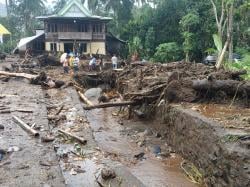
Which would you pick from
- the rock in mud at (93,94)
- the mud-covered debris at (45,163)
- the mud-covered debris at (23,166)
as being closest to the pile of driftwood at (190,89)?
the rock in mud at (93,94)

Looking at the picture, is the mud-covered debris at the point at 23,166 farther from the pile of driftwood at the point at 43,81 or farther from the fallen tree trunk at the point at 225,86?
the pile of driftwood at the point at 43,81

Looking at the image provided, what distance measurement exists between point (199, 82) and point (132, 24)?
32.6 metres

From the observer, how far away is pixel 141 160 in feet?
42.5

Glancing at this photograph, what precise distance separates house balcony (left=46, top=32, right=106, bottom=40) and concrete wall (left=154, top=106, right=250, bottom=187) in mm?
31586

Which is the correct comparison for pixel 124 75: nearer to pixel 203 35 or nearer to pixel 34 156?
pixel 34 156

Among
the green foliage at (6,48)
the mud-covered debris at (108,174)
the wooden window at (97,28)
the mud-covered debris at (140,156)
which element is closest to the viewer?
the mud-covered debris at (108,174)

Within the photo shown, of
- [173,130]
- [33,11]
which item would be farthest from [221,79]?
[33,11]

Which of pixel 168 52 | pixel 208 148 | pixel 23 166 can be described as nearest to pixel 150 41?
pixel 168 52

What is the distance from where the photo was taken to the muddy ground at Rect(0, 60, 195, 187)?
8.88 meters

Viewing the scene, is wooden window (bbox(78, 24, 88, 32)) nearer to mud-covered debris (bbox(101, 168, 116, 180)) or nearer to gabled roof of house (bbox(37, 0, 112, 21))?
gabled roof of house (bbox(37, 0, 112, 21))

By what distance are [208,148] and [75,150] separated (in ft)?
13.6

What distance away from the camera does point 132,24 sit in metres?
45.6

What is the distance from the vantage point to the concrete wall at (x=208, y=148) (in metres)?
8.12

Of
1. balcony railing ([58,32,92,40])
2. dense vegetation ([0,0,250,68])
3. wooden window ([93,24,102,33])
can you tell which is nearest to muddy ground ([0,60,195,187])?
dense vegetation ([0,0,250,68])
